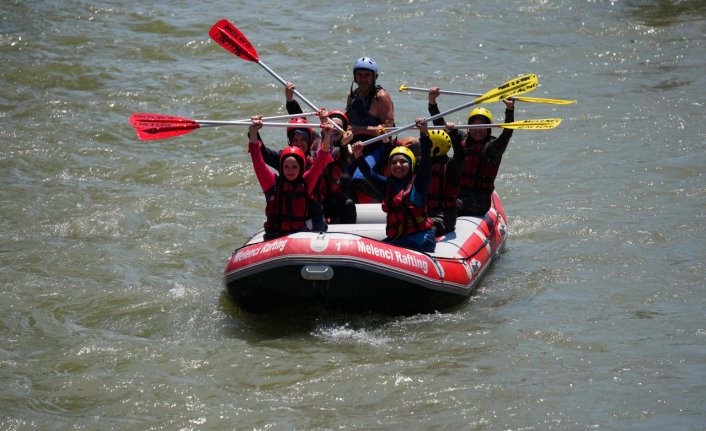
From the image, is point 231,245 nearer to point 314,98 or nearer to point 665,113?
Answer: point 314,98

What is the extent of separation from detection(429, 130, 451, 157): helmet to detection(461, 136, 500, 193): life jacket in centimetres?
53

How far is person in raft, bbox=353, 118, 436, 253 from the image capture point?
7.32 meters

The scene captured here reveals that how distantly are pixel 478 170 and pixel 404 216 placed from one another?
1.39 metres

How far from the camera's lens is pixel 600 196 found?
10.5m

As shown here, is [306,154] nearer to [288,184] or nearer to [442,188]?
[288,184]

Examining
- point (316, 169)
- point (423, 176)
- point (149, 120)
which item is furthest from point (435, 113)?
point (149, 120)

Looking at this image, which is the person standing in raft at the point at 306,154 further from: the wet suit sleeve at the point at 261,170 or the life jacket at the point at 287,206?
the wet suit sleeve at the point at 261,170

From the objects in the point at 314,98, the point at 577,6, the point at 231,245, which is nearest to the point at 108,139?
the point at 314,98

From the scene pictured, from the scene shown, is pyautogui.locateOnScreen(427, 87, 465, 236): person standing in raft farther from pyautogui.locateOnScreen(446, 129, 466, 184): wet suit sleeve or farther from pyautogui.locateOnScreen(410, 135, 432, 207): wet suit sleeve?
pyautogui.locateOnScreen(410, 135, 432, 207): wet suit sleeve

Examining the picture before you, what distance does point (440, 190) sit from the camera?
798 cm

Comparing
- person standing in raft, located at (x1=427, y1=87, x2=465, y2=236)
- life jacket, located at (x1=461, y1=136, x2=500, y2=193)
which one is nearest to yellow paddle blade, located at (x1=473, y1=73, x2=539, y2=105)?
person standing in raft, located at (x1=427, y1=87, x2=465, y2=236)

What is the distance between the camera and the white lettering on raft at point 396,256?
22.4 ft

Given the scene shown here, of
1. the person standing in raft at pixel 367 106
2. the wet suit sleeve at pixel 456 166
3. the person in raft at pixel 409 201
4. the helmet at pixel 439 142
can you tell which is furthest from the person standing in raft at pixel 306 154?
the wet suit sleeve at pixel 456 166

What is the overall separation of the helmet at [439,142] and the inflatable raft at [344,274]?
0.85m
